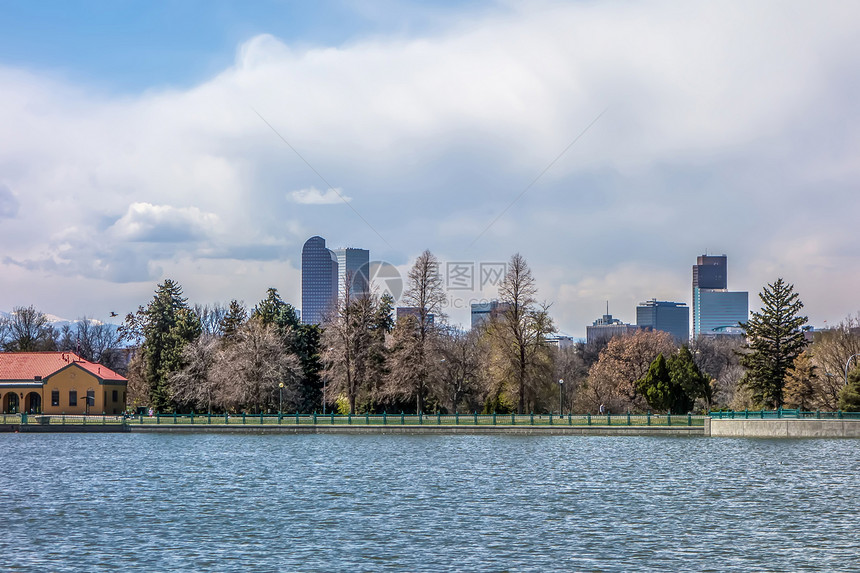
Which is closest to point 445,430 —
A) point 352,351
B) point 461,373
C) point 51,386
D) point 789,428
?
point 352,351

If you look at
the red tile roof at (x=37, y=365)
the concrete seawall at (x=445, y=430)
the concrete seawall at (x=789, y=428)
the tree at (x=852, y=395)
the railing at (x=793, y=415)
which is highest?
the red tile roof at (x=37, y=365)

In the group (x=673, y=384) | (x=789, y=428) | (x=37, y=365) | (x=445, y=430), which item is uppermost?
(x=37, y=365)

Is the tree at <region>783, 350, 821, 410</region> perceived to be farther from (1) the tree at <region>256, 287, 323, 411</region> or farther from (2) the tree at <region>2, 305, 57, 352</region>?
(2) the tree at <region>2, 305, 57, 352</region>

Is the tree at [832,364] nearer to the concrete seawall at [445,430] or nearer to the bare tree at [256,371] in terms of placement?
the concrete seawall at [445,430]

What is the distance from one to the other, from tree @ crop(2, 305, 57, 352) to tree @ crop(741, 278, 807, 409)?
305 feet

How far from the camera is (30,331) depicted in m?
142

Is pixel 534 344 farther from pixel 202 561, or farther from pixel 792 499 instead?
pixel 202 561

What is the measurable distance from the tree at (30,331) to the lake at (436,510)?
79175 millimetres

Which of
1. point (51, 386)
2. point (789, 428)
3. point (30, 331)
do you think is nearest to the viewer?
point (789, 428)

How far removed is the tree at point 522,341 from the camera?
82688 millimetres

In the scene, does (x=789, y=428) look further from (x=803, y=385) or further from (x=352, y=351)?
(x=352, y=351)

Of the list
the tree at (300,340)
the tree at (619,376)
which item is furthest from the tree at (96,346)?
the tree at (619,376)

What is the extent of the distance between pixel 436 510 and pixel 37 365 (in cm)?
8113

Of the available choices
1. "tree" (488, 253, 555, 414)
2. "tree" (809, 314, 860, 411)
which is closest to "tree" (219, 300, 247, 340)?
"tree" (488, 253, 555, 414)
